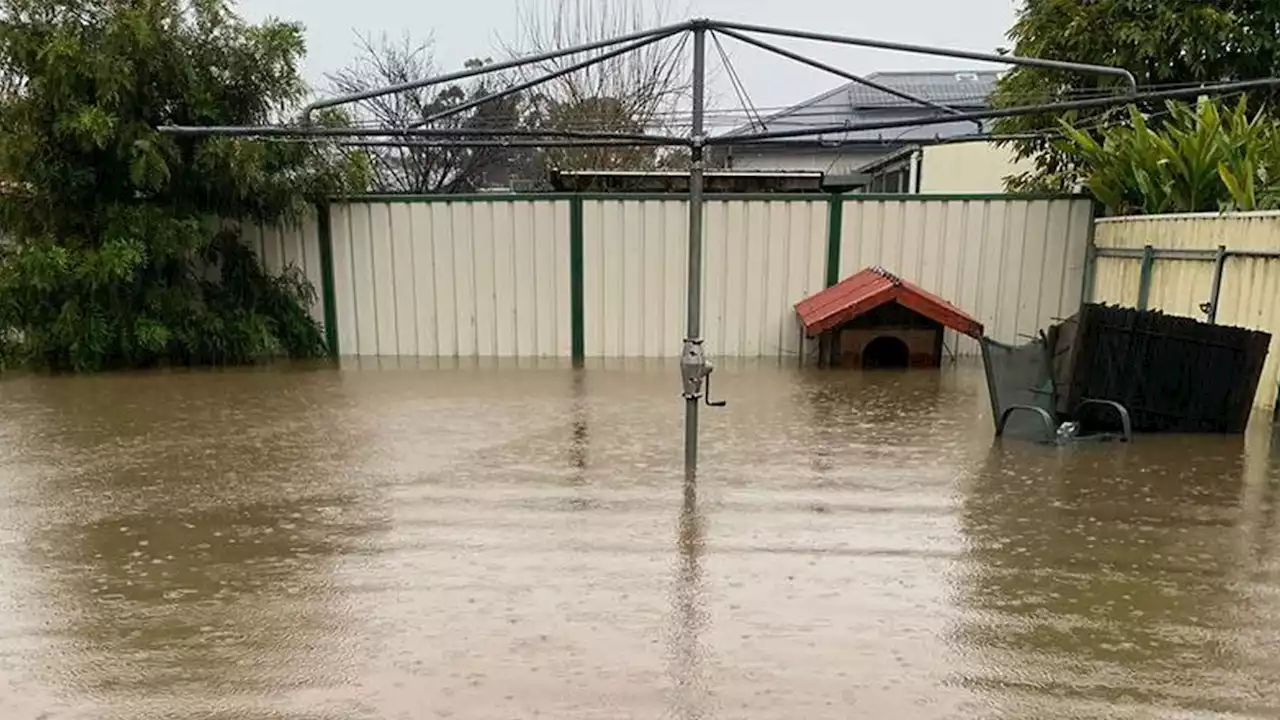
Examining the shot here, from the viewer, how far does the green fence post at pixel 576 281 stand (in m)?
7.79

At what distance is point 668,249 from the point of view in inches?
308

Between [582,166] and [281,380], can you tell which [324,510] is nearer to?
[281,380]

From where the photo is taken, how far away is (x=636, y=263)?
7859 mm

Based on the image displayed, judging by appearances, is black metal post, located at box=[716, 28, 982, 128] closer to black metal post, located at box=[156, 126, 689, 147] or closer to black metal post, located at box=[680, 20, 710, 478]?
black metal post, located at box=[680, 20, 710, 478]

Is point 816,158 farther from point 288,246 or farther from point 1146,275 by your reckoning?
point 288,246

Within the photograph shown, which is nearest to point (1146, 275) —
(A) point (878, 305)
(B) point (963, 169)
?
(A) point (878, 305)

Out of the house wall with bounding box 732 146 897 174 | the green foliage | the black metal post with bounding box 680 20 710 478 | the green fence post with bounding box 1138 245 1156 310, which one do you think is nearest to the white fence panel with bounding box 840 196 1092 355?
the green foliage

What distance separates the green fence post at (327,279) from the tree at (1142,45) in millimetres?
6201

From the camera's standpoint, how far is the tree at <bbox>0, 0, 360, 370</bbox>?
20.8 ft

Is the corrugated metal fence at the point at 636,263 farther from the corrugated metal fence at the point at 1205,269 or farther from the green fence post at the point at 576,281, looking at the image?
the corrugated metal fence at the point at 1205,269

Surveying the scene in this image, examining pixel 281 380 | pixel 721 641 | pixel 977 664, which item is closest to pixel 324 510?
pixel 721 641

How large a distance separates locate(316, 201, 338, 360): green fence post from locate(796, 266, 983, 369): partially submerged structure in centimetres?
425

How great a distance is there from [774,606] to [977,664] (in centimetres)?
61

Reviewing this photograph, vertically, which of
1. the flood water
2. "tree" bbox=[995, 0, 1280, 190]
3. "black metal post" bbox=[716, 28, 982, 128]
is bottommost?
the flood water
